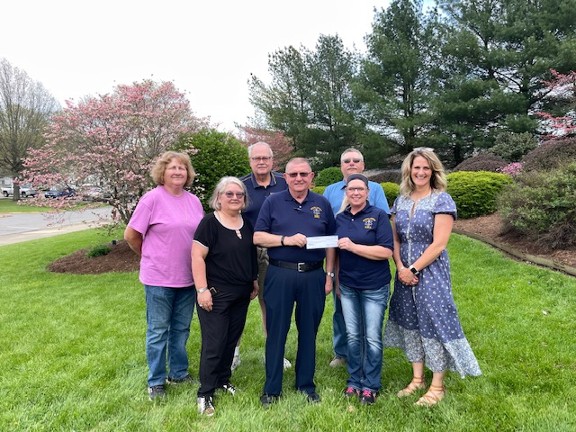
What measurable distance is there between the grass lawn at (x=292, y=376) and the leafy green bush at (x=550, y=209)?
99 centimetres

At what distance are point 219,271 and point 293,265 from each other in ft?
1.90

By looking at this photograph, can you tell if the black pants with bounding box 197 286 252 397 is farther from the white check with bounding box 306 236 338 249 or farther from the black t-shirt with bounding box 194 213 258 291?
the white check with bounding box 306 236 338 249

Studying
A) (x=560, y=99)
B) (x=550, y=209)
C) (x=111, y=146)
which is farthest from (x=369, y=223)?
(x=560, y=99)

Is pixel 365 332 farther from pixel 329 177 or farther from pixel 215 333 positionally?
pixel 329 177

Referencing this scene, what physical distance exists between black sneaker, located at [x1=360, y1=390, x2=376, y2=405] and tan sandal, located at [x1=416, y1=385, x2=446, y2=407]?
1.08 ft

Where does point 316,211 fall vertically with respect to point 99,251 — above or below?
above

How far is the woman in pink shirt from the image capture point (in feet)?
10.2

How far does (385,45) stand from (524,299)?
58.7ft

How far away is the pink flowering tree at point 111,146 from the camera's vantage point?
848 cm

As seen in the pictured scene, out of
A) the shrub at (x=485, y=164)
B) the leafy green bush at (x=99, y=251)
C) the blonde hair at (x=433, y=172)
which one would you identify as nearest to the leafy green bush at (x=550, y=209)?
the blonde hair at (x=433, y=172)

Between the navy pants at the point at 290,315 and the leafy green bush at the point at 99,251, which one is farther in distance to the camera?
the leafy green bush at the point at 99,251

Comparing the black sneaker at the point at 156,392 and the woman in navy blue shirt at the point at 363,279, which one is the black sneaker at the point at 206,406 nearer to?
the black sneaker at the point at 156,392

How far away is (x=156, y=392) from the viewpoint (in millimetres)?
3162

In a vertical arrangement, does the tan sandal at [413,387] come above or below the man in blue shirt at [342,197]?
below
